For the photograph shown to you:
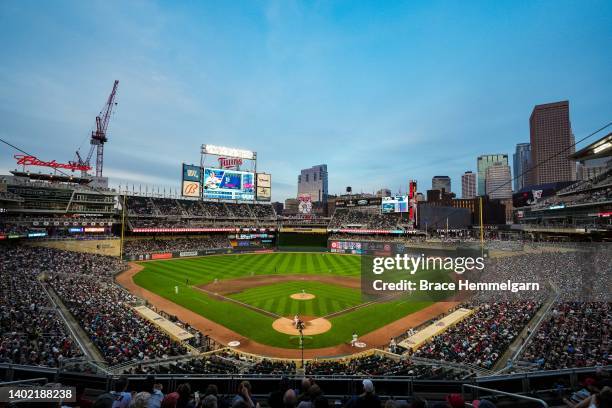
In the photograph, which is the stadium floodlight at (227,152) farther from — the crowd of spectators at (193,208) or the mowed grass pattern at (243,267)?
the mowed grass pattern at (243,267)

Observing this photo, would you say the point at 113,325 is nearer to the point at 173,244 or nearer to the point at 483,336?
the point at 483,336

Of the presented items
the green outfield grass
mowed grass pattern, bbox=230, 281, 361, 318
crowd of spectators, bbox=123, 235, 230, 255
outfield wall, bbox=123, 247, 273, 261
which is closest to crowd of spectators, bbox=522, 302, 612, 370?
the green outfield grass

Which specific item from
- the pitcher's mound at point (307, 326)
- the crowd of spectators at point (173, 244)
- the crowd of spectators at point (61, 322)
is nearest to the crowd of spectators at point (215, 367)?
the crowd of spectators at point (61, 322)

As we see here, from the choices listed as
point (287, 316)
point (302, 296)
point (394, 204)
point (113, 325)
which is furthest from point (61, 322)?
point (394, 204)

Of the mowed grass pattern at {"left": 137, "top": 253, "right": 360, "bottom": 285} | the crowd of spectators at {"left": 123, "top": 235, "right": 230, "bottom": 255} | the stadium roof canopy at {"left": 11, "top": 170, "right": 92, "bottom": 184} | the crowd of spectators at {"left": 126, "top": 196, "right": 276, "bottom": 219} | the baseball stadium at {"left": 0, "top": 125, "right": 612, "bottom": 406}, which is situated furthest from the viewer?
the crowd of spectators at {"left": 126, "top": 196, "right": 276, "bottom": 219}

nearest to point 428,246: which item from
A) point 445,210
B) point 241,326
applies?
point 241,326

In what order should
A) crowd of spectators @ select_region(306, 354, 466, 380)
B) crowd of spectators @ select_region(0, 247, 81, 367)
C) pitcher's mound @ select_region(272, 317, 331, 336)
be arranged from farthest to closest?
pitcher's mound @ select_region(272, 317, 331, 336) → crowd of spectators @ select_region(0, 247, 81, 367) → crowd of spectators @ select_region(306, 354, 466, 380)

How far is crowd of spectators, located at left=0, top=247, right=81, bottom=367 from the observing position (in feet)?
41.4

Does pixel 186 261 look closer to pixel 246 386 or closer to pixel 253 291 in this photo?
pixel 253 291

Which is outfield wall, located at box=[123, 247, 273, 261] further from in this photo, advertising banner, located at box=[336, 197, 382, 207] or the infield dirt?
advertising banner, located at box=[336, 197, 382, 207]

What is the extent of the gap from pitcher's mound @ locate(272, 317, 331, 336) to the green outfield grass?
497 millimetres

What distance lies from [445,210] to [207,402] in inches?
4344

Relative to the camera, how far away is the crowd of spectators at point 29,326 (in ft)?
41.4

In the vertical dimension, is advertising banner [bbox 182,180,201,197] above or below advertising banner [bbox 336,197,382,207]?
above
